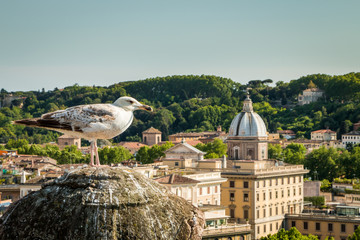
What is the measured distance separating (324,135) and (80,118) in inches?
6879

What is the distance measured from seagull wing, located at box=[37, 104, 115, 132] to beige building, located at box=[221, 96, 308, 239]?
6736cm

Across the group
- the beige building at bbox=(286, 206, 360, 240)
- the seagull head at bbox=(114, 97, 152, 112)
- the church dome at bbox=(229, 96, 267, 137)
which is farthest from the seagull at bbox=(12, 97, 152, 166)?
the church dome at bbox=(229, 96, 267, 137)

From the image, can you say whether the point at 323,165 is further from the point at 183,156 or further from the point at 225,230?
the point at 225,230

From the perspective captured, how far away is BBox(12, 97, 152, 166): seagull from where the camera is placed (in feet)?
44.9

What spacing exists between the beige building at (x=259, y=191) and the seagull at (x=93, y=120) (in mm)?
67305

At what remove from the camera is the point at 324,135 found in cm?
18500

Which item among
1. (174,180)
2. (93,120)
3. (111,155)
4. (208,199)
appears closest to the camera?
(93,120)

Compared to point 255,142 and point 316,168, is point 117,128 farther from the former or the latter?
point 316,168

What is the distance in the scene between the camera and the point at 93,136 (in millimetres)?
13703

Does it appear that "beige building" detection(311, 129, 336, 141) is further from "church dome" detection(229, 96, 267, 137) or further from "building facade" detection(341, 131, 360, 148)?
"church dome" detection(229, 96, 267, 137)

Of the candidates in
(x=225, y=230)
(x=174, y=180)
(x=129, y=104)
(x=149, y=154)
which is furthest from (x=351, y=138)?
(x=129, y=104)

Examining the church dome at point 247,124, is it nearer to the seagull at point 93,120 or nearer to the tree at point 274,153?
the tree at point 274,153

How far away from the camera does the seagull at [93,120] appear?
13.7 m

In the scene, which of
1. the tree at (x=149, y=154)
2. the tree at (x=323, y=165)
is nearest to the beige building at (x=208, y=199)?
the tree at (x=323, y=165)
